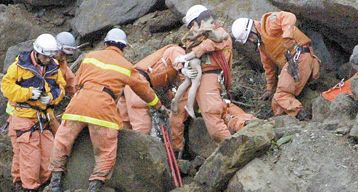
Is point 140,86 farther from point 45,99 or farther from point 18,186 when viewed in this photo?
point 18,186

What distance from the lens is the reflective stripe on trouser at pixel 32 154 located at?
22.5 feet

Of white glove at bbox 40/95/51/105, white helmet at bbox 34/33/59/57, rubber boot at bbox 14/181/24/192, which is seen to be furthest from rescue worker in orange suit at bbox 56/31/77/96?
rubber boot at bbox 14/181/24/192

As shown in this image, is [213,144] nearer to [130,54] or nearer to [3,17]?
[130,54]

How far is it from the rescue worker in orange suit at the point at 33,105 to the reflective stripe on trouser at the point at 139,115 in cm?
97

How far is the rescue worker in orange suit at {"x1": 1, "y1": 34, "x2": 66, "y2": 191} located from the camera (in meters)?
6.86

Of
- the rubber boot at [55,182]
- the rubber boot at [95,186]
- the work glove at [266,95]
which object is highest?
the rubber boot at [95,186]

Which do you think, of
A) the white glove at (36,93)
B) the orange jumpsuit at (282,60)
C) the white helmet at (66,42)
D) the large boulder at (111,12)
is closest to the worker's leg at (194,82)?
the orange jumpsuit at (282,60)

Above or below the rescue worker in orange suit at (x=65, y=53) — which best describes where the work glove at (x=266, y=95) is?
below

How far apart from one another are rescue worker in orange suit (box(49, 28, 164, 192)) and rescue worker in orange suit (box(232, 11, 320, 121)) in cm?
211

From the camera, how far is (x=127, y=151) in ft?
20.8

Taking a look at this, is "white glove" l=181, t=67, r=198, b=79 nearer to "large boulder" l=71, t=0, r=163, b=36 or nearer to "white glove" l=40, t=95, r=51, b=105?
"white glove" l=40, t=95, r=51, b=105

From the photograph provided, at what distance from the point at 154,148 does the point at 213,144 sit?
1.33 m

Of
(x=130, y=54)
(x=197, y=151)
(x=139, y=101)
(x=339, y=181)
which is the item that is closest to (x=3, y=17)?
(x=130, y=54)

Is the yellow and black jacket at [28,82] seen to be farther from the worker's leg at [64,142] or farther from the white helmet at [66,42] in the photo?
the worker's leg at [64,142]
